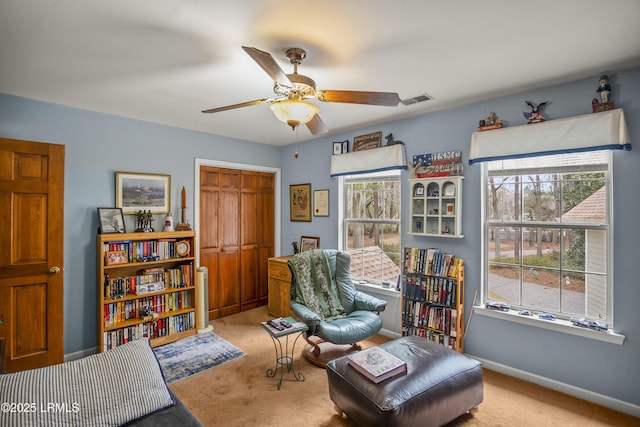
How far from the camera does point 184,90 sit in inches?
108

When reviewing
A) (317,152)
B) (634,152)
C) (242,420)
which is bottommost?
(242,420)

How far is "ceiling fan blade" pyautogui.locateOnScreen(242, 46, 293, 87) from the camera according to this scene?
1.51 m

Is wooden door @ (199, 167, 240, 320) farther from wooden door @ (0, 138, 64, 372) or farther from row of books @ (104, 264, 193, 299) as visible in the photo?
wooden door @ (0, 138, 64, 372)

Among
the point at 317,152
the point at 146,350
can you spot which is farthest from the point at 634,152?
the point at 146,350

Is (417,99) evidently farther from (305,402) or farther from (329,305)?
(305,402)

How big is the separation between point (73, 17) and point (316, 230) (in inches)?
134

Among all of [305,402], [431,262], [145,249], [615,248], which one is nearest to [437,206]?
[431,262]

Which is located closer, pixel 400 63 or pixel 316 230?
pixel 400 63

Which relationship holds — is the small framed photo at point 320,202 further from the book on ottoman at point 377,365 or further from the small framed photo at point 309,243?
the book on ottoman at point 377,365

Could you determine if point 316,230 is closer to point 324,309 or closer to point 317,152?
point 317,152

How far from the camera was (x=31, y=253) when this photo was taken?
266 centimetres

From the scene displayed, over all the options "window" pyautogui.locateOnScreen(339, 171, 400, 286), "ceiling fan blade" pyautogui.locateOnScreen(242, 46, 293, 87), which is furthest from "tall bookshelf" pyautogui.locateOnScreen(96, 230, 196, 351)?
"ceiling fan blade" pyautogui.locateOnScreen(242, 46, 293, 87)

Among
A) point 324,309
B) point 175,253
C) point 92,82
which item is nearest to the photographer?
point 92,82

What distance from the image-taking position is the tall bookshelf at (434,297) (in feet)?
9.83
